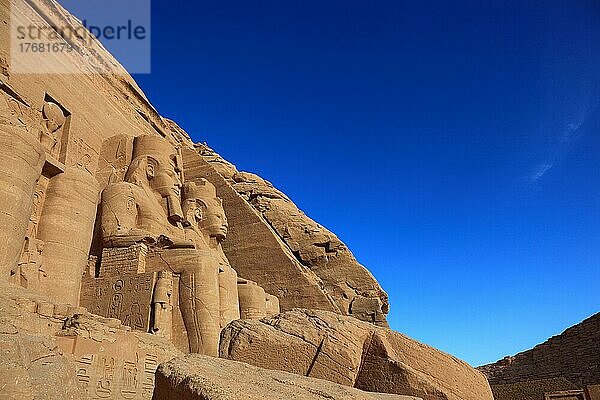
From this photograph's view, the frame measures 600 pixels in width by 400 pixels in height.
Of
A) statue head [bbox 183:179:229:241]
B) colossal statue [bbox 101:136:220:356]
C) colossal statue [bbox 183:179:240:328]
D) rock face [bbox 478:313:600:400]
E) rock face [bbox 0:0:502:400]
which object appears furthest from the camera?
rock face [bbox 478:313:600:400]

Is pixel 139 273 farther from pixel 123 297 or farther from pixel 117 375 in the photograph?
pixel 117 375

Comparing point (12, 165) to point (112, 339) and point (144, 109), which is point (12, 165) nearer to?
point (112, 339)

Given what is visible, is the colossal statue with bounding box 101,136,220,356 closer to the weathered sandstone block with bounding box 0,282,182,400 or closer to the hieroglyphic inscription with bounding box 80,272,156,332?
the hieroglyphic inscription with bounding box 80,272,156,332

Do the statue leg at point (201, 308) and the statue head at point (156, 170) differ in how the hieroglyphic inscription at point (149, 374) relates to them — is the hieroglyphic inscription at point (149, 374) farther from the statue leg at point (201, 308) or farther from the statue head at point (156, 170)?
the statue head at point (156, 170)

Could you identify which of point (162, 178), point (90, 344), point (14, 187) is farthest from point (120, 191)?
point (90, 344)

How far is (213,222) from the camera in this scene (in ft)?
28.4

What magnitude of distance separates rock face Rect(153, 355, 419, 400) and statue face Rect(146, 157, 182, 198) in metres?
6.00

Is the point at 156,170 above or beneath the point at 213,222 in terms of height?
above

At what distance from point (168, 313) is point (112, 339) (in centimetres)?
197

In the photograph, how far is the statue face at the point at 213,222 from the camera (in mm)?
8617

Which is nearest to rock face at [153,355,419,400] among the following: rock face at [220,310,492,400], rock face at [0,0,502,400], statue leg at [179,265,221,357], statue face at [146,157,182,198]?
rock face at [0,0,502,400]

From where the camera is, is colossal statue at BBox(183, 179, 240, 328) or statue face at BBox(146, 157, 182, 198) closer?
statue face at BBox(146, 157, 182, 198)

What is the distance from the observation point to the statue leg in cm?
589

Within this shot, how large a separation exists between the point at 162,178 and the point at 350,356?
5.82 metres
